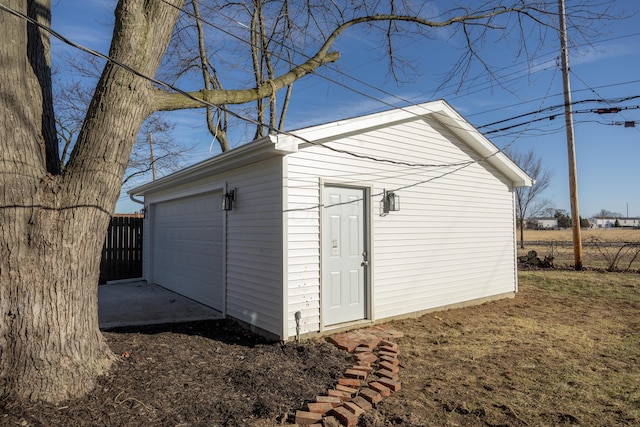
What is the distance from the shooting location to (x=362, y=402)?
345 cm

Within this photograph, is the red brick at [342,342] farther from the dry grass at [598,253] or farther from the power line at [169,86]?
the dry grass at [598,253]

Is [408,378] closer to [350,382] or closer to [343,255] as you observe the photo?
[350,382]

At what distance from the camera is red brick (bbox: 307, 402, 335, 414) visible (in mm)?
3223

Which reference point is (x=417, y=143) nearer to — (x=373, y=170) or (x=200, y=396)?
(x=373, y=170)

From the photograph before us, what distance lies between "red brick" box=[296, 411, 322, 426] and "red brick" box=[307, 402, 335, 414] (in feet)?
0.19

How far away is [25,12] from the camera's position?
350cm

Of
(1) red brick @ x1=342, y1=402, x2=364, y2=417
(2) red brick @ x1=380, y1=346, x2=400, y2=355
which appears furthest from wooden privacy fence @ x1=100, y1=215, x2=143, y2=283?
(1) red brick @ x1=342, y1=402, x2=364, y2=417

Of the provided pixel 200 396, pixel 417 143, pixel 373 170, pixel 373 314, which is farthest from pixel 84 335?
pixel 417 143

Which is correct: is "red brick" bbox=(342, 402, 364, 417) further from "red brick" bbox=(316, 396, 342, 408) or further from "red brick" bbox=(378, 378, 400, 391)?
"red brick" bbox=(378, 378, 400, 391)

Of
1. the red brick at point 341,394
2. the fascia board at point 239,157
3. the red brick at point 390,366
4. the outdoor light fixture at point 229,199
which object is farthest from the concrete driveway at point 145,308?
the red brick at point 341,394

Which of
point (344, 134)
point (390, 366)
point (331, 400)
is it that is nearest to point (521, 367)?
point (390, 366)

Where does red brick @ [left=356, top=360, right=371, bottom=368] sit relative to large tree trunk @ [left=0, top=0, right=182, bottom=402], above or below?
below

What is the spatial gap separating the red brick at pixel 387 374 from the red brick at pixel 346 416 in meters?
0.93

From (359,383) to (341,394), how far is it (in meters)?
0.34
